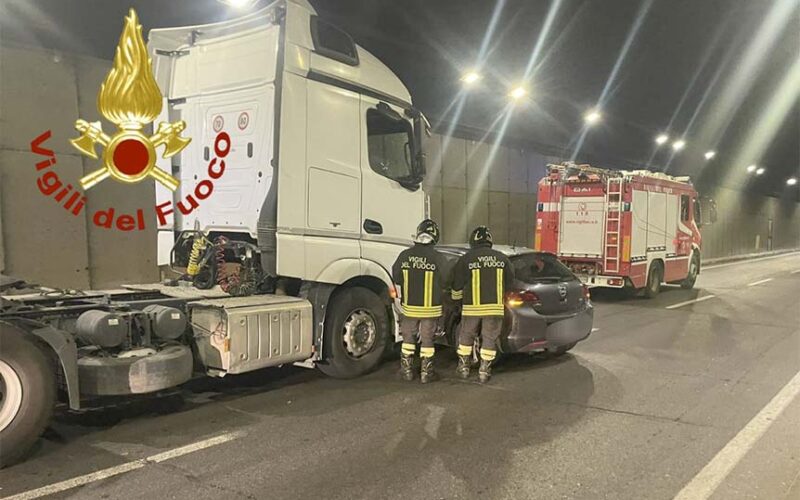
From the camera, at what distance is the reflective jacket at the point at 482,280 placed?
6.26 metres

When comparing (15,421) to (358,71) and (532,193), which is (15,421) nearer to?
(358,71)

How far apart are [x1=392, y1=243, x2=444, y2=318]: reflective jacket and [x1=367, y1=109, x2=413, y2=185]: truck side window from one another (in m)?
1.17

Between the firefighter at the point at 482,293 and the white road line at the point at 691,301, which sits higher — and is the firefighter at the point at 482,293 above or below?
above

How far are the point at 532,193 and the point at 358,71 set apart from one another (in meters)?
16.6

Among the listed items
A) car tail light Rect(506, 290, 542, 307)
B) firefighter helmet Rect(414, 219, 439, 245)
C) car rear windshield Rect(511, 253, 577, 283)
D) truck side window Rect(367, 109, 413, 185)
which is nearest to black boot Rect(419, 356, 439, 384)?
car tail light Rect(506, 290, 542, 307)

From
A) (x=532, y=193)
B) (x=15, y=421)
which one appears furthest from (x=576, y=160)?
(x=15, y=421)

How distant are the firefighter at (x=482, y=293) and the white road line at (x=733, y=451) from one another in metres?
2.43

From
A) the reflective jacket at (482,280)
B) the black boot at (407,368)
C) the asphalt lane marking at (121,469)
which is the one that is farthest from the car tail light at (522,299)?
the asphalt lane marking at (121,469)

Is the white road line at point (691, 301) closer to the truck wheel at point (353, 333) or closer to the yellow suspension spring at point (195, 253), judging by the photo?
the truck wheel at point (353, 333)

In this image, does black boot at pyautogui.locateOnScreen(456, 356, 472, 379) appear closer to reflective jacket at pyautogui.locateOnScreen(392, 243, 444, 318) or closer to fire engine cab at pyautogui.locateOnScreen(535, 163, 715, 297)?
reflective jacket at pyautogui.locateOnScreen(392, 243, 444, 318)

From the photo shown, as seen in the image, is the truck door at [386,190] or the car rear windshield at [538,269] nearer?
the truck door at [386,190]

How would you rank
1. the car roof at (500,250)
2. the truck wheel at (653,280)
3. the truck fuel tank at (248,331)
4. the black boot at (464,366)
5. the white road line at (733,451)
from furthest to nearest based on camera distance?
the truck wheel at (653,280) → the car roof at (500,250) → the black boot at (464,366) → the truck fuel tank at (248,331) → the white road line at (733,451)

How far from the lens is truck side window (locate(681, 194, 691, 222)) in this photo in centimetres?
1573

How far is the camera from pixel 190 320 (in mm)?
5363
